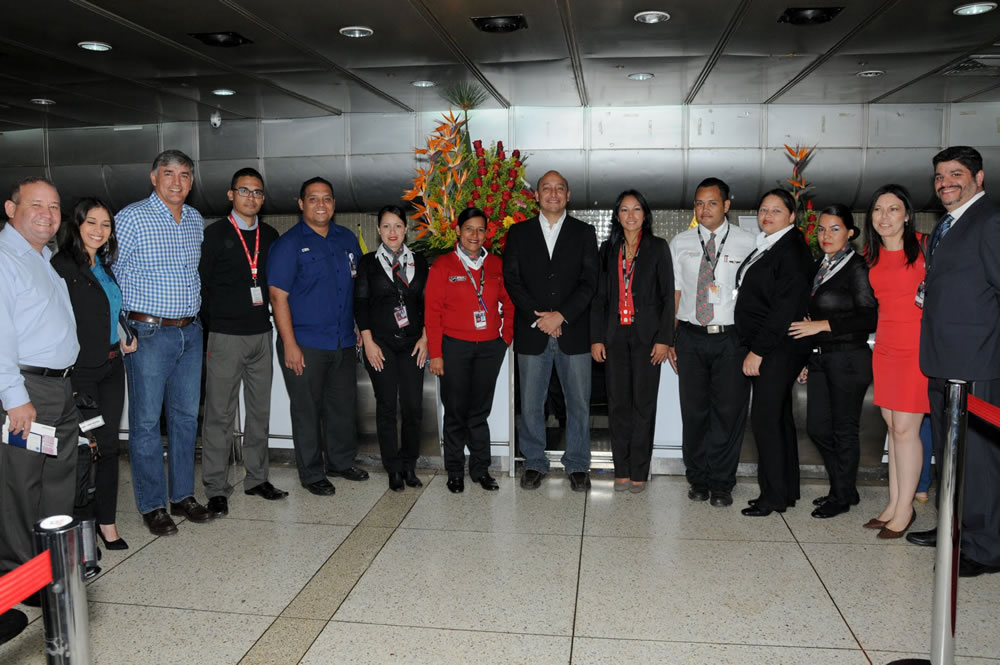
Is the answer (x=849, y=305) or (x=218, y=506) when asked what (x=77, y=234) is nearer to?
(x=218, y=506)

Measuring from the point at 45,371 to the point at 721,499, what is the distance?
134 inches

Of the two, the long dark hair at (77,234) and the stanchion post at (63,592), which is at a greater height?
the long dark hair at (77,234)

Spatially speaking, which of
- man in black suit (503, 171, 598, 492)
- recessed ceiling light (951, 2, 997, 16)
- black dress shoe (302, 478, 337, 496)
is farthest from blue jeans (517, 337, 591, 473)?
recessed ceiling light (951, 2, 997, 16)

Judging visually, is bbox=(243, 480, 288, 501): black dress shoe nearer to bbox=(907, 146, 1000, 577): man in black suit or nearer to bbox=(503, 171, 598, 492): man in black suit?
bbox=(503, 171, 598, 492): man in black suit

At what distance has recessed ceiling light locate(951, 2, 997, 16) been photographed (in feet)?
15.3

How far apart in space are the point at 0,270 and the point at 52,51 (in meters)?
3.81

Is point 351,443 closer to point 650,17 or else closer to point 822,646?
point 822,646

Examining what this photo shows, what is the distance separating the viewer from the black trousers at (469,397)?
4.60m

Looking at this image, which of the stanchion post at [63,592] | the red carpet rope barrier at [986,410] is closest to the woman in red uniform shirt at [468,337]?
the red carpet rope barrier at [986,410]

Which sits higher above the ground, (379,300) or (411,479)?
(379,300)

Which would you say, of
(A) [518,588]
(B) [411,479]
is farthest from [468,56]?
(A) [518,588]

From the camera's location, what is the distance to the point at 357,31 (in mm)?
5305

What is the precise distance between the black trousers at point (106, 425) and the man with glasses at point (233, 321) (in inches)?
24.0

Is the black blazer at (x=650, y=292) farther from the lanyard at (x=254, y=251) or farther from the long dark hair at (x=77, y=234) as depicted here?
the long dark hair at (x=77, y=234)
